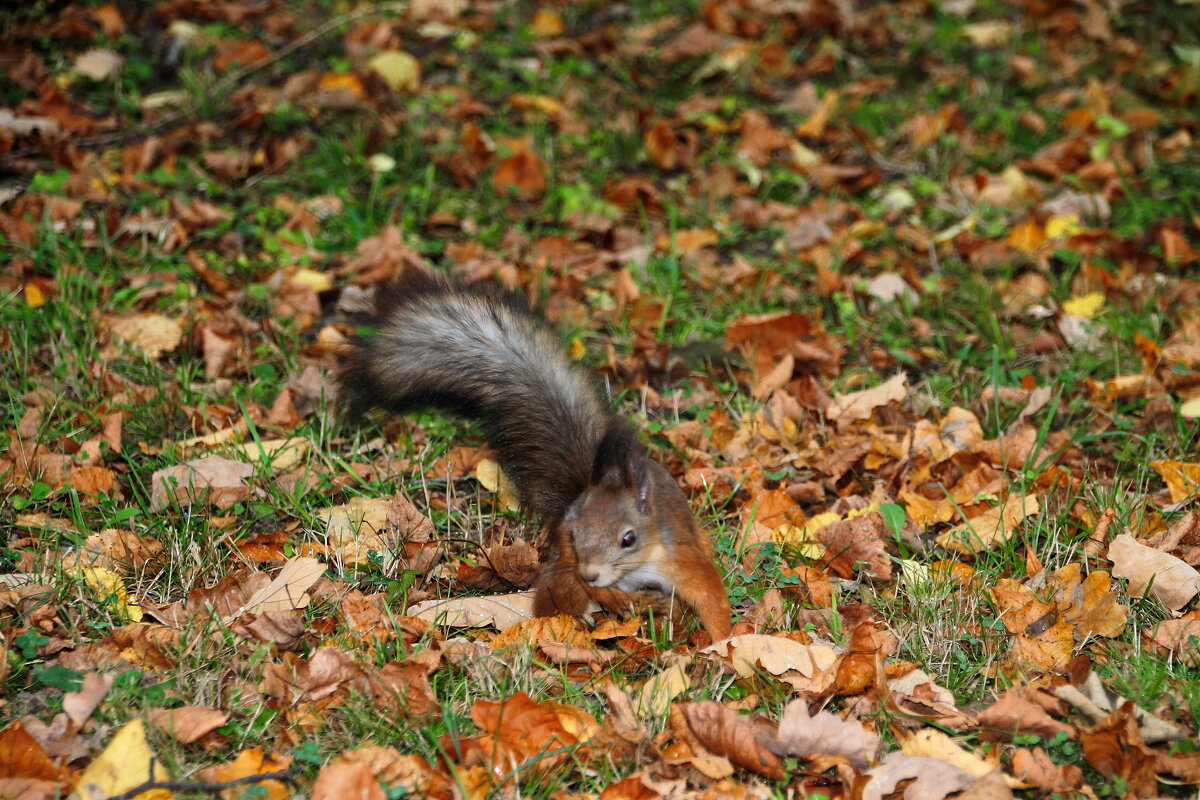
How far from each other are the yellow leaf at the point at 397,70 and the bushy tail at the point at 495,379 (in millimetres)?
2603

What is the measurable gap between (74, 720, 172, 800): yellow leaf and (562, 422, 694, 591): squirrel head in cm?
107

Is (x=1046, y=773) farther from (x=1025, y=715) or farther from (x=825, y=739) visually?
(x=825, y=739)

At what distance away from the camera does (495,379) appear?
3234 mm

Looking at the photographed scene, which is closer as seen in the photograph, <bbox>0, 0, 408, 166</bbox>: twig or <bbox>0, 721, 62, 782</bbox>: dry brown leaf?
<bbox>0, 721, 62, 782</bbox>: dry brown leaf

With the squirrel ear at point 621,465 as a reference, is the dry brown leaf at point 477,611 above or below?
below

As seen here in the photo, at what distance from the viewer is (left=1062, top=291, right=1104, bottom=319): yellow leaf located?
434 centimetres

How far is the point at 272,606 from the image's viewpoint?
2.92 m

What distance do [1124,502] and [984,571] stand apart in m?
0.55

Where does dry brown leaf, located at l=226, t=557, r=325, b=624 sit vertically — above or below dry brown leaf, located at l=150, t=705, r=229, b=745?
below

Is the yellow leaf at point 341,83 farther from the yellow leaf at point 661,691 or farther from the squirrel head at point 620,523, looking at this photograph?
the yellow leaf at point 661,691

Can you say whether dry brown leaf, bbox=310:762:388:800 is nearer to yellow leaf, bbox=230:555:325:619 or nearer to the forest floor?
the forest floor

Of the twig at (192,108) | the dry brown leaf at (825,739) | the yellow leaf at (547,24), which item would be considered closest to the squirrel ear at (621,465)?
the dry brown leaf at (825,739)

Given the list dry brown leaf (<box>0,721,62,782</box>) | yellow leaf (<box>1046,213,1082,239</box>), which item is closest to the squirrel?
dry brown leaf (<box>0,721,62,782</box>)

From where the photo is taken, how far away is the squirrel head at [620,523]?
283cm
